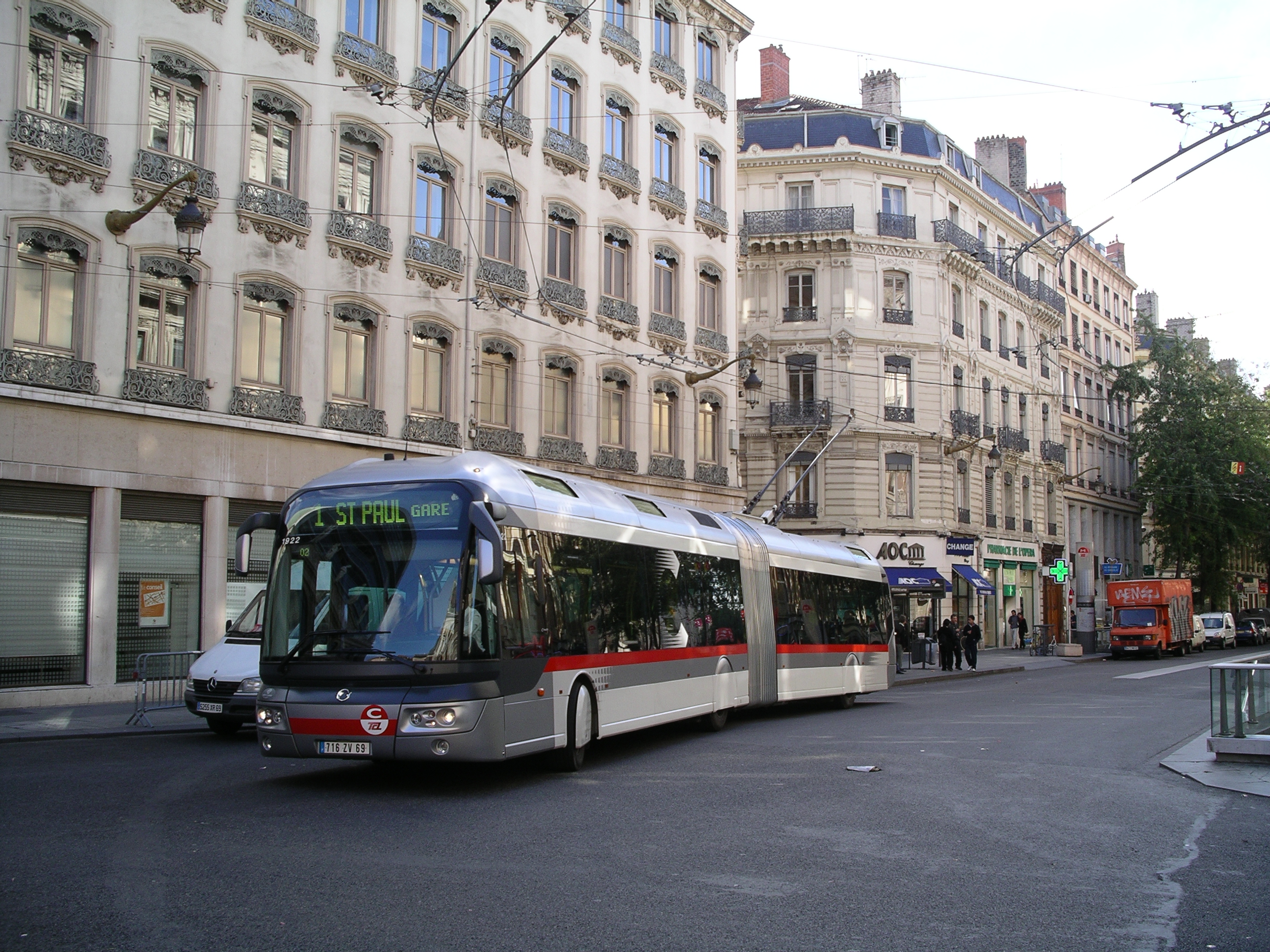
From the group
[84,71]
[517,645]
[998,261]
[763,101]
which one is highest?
[763,101]

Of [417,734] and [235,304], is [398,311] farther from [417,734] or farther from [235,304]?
[417,734]

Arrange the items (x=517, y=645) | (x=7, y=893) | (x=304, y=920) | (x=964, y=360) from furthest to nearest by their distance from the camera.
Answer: (x=964, y=360)
(x=517, y=645)
(x=7, y=893)
(x=304, y=920)

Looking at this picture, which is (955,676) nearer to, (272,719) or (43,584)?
(43,584)

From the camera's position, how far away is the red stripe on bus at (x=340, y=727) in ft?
34.4

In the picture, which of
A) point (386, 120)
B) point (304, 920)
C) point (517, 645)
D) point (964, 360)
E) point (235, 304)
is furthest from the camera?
point (964, 360)

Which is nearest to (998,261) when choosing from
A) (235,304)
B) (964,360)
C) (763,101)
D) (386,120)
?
(964,360)

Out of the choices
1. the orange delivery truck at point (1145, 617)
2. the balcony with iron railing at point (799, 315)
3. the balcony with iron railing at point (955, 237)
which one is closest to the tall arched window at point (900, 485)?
the balcony with iron railing at point (799, 315)

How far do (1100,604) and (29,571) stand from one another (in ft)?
186

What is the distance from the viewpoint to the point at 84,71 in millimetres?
20578

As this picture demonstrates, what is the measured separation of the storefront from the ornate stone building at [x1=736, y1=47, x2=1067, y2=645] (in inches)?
68.0

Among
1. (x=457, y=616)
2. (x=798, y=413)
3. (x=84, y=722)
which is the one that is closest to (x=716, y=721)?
(x=457, y=616)

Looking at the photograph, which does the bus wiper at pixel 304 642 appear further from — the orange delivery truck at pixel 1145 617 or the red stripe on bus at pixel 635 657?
the orange delivery truck at pixel 1145 617

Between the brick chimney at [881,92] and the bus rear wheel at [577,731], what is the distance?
4064 centimetres

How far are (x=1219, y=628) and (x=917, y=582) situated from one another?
24321 millimetres
